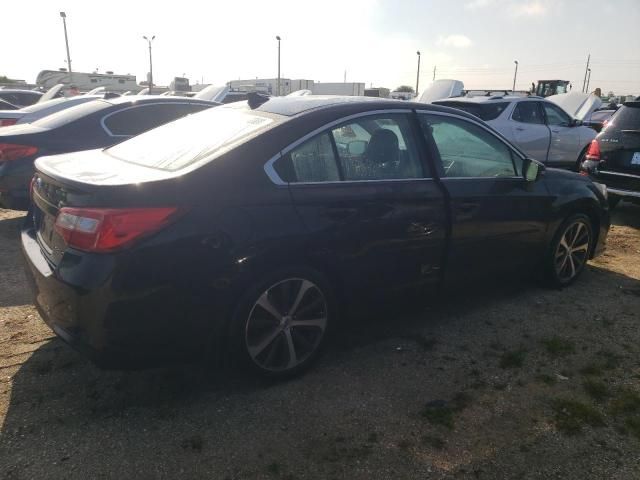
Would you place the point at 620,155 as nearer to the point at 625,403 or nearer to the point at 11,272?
the point at 625,403

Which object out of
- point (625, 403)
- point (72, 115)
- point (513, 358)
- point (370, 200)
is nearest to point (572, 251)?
point (513, 358)

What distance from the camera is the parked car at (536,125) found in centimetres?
883

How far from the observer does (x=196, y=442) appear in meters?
2.46

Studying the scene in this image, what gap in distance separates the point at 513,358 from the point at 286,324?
1.55m

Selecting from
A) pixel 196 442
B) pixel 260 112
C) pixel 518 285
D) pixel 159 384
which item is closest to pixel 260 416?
pixel 196 442

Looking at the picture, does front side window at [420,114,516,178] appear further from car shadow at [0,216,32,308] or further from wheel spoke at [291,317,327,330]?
car shadow at [0,216,32,308]

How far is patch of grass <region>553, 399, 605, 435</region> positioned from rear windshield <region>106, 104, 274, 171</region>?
2.27 m

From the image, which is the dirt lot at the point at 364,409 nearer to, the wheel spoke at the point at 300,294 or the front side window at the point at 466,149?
the wheel spoke at the point at 300,294

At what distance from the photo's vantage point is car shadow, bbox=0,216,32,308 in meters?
4.02

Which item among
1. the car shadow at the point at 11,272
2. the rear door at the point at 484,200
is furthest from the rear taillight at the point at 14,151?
the rear door at the point at 484,200

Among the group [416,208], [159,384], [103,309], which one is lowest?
[159,384]

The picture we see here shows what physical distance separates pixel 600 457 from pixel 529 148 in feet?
25.2

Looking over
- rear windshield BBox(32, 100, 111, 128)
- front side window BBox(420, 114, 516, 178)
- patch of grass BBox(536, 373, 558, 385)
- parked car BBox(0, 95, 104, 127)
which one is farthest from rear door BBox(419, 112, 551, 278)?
parked car BBox(0, 95, 104, 127)

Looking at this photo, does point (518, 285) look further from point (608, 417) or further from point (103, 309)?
point (103, 309)
